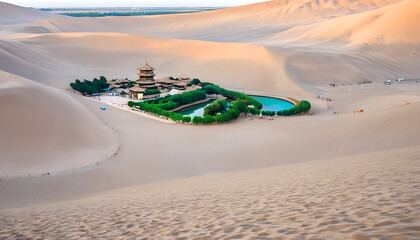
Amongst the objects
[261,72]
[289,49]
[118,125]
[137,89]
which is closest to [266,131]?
[118,125]

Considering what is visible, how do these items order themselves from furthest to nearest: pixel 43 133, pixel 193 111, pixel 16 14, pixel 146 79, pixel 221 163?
1. pixel 16 14
2. pixel 146 79
3. pixel 193 111
4. pixel 43 133
5. pixel 221 163

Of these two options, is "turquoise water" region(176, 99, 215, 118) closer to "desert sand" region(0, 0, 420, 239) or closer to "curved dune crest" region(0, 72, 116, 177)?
"desert sand" region(0, 0, 420, 239)

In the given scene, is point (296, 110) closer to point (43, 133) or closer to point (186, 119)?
point (186, 119)

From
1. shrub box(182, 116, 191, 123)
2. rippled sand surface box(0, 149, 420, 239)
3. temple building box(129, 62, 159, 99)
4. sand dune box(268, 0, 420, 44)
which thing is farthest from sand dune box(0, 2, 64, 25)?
rippled sand surface box(0, 149, 420, 239)

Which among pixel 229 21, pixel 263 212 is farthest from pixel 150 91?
pixel 229 21

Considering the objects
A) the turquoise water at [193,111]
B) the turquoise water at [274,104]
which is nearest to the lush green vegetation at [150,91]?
the turquoise water at [193,111]

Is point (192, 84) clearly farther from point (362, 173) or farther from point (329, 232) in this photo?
point (329, 232)
